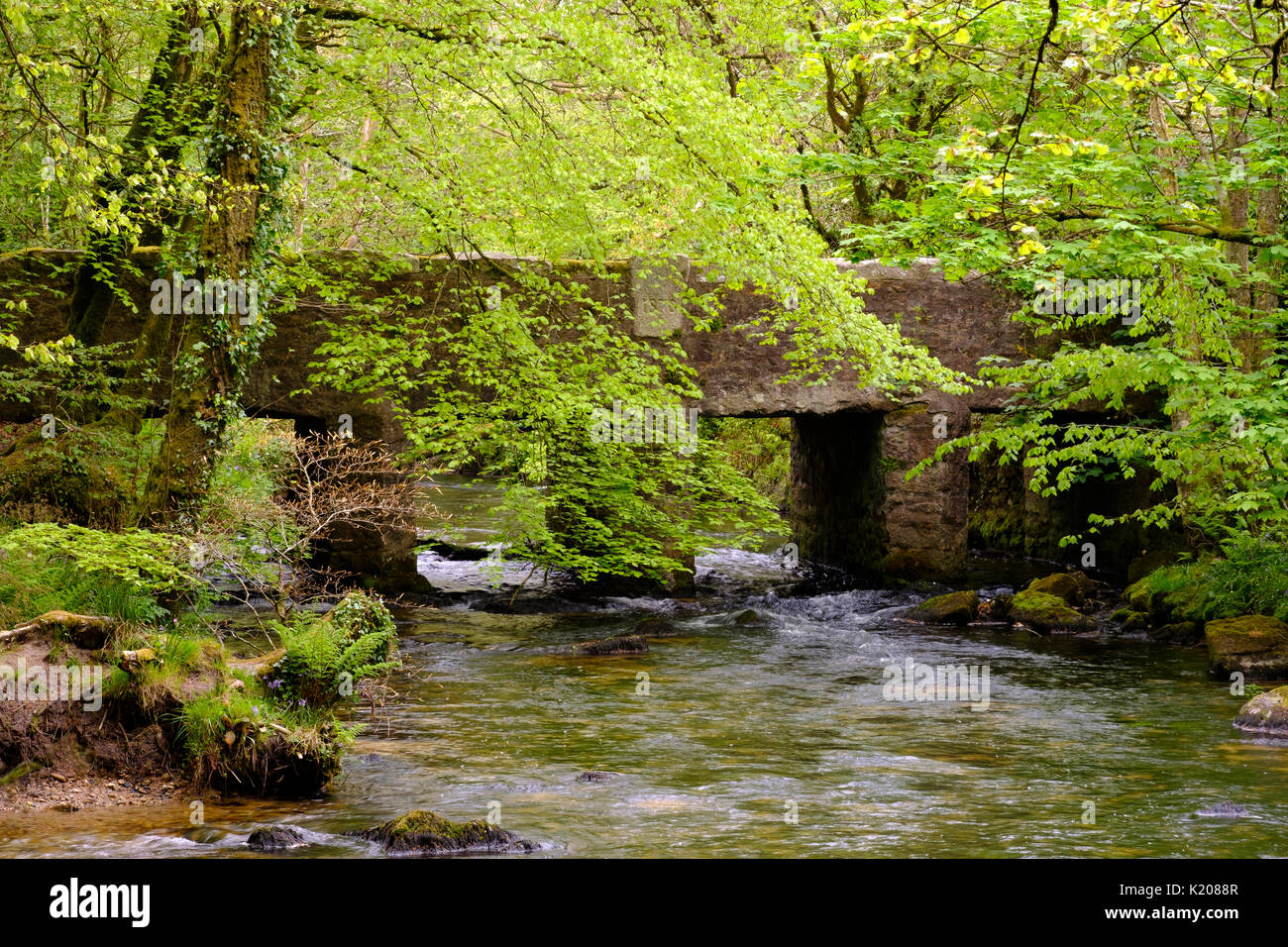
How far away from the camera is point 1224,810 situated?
6547mm

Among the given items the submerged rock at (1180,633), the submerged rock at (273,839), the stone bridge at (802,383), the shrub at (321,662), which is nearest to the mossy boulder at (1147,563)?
the stone bridge at (802,383)

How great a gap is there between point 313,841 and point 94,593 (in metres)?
2.83

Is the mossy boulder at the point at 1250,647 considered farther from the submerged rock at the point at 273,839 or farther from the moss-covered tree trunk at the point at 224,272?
the moss-covered tree trunk at the point at 224,272

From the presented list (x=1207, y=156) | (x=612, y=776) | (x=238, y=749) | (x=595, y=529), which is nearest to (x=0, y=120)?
(x=595, y=529)

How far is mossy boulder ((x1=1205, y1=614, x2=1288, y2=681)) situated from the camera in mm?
10453

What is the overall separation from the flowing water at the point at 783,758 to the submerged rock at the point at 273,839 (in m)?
0.12

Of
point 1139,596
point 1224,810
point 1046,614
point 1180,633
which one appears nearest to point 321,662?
point 1224,810

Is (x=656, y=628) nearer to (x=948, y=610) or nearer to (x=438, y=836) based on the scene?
(x=948, y=610)

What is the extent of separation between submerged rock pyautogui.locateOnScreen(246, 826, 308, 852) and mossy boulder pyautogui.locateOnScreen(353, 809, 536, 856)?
32 cm

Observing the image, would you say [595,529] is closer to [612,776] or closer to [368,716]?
[368,716]

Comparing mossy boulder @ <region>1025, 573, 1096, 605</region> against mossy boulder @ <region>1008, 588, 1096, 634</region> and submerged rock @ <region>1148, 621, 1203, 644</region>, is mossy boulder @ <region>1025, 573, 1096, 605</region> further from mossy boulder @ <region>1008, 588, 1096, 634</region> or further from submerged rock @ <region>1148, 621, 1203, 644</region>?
submerged rock @ <region>1148, 621, 1203, 644</region>

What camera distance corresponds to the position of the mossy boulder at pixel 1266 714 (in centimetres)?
848

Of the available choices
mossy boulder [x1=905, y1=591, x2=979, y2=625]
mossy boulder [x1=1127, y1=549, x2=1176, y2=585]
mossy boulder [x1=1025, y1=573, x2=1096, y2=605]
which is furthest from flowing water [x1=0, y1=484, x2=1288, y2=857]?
mossy boulder [x1=1127, y1=549, x2=1176, y2=585]

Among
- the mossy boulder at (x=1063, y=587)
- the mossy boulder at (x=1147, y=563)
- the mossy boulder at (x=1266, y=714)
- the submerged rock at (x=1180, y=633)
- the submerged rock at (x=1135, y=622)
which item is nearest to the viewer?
the mossy boulder at (x=1266, y=714)
